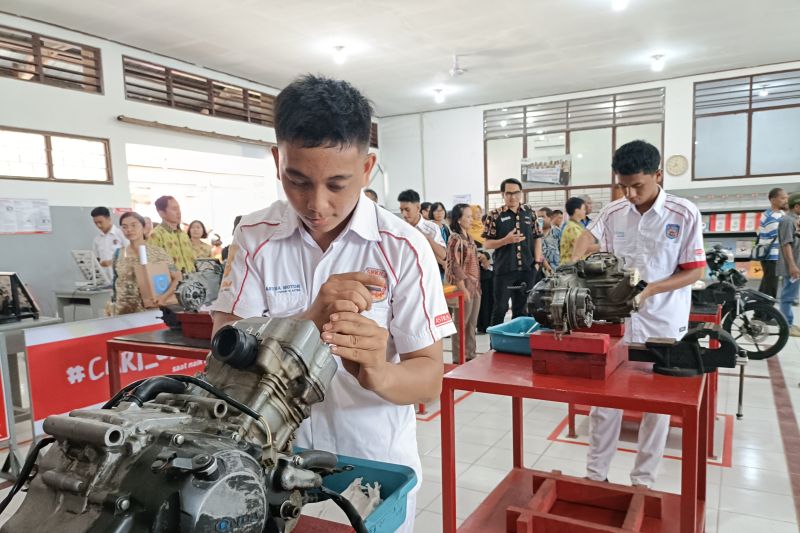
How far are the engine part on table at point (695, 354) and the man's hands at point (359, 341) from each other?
1360 mm

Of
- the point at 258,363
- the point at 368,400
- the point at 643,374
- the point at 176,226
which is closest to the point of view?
the point at 258,363

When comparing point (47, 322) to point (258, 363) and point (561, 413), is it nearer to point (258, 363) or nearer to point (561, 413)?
point (258, 363)

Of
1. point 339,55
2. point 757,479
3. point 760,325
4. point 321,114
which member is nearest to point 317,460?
point 321,114

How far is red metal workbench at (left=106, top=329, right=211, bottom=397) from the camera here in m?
2.62

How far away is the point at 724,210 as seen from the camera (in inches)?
342

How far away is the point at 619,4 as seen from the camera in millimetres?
5820

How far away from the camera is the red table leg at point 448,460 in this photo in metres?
1.93

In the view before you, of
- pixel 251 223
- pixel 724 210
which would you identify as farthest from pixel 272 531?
pixel 724 210

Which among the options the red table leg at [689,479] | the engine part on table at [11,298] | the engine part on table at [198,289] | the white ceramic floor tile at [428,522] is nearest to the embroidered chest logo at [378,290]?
the red table leg at [689,479]

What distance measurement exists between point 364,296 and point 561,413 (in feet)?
10.9

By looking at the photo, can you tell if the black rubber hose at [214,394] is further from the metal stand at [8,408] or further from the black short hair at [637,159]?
the metal stand at [8,408]

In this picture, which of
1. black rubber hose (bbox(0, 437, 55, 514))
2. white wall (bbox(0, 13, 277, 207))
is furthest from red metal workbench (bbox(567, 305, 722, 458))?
white wall (bbox(0, 13, 277, 207))

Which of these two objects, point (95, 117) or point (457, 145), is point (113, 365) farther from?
point (457, 145)

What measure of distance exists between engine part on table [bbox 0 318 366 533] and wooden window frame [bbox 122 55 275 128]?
577cm
